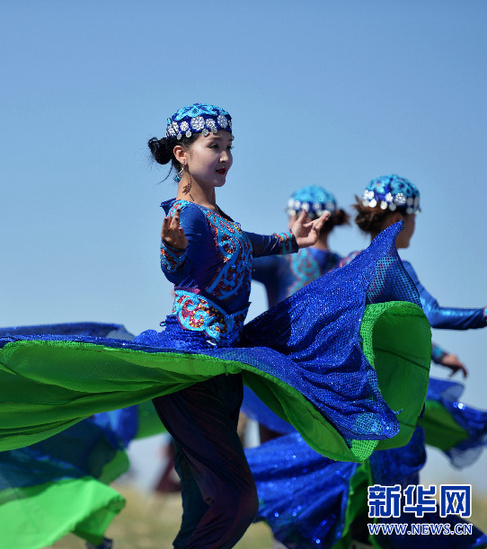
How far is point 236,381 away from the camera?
3.54 meters

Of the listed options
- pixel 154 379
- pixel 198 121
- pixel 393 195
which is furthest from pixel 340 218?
pixel 154 379

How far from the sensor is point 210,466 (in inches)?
133

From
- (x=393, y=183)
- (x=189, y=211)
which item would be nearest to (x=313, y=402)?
(x=189, y=211)

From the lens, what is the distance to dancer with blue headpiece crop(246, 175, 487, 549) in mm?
4656

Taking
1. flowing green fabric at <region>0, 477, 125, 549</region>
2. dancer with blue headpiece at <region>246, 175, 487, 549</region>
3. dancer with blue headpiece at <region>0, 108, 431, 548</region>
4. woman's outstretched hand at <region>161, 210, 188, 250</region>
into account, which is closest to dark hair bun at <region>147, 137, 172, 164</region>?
dancer with blue headpiece at <region>0, 108, 431, 548</region>

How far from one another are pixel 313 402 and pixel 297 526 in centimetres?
171

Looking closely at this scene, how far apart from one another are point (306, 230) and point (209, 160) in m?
0.70

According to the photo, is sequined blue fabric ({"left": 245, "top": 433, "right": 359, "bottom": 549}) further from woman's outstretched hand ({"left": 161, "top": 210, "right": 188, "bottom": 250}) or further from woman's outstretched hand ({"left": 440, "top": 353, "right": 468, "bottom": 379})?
woman's outstretched hand ({"left": 161, "top": 210, "right": 188, "bottom": 250})

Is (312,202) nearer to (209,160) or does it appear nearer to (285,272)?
(285,272)

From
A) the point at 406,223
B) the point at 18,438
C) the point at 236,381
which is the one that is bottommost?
the point at 18,438

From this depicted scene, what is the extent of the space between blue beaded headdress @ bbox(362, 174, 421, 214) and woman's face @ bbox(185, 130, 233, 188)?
4.86ft

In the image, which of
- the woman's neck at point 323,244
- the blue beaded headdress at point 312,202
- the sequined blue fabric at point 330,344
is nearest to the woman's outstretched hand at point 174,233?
the sequined blue fabric at point 330,344

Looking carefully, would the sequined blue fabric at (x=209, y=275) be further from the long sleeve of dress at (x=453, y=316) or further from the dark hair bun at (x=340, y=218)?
the dark hair bun at (x=340, y=218)

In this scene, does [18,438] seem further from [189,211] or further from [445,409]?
[445,409]
